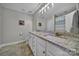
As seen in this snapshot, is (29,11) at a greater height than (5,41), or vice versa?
(29,11)

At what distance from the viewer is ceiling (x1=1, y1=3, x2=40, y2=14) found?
128 cm

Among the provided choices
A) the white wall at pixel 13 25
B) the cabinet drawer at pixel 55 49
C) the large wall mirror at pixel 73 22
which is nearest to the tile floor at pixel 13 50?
the white wall at pixel 13 25

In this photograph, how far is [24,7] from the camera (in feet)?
4.32

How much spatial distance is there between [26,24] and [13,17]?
0.69 ft

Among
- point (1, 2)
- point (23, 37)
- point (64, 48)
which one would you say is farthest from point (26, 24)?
point (64, 48)

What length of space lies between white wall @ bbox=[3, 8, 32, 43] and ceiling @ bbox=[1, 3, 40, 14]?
0.19 ft

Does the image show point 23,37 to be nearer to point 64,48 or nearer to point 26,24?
point 26,24

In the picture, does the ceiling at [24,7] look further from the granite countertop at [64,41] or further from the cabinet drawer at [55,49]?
the cabinet drawer at [55,49]

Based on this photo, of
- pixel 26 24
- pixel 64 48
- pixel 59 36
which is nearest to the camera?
pixel 64 48

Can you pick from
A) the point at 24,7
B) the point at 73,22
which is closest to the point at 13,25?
the point at 24,7

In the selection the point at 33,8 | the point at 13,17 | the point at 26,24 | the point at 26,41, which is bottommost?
the point at 26,41

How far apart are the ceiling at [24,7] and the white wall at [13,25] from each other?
0.06m

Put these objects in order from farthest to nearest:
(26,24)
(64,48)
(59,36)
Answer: (26,24), (59,36), (64,48)

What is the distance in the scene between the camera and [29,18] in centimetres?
135
